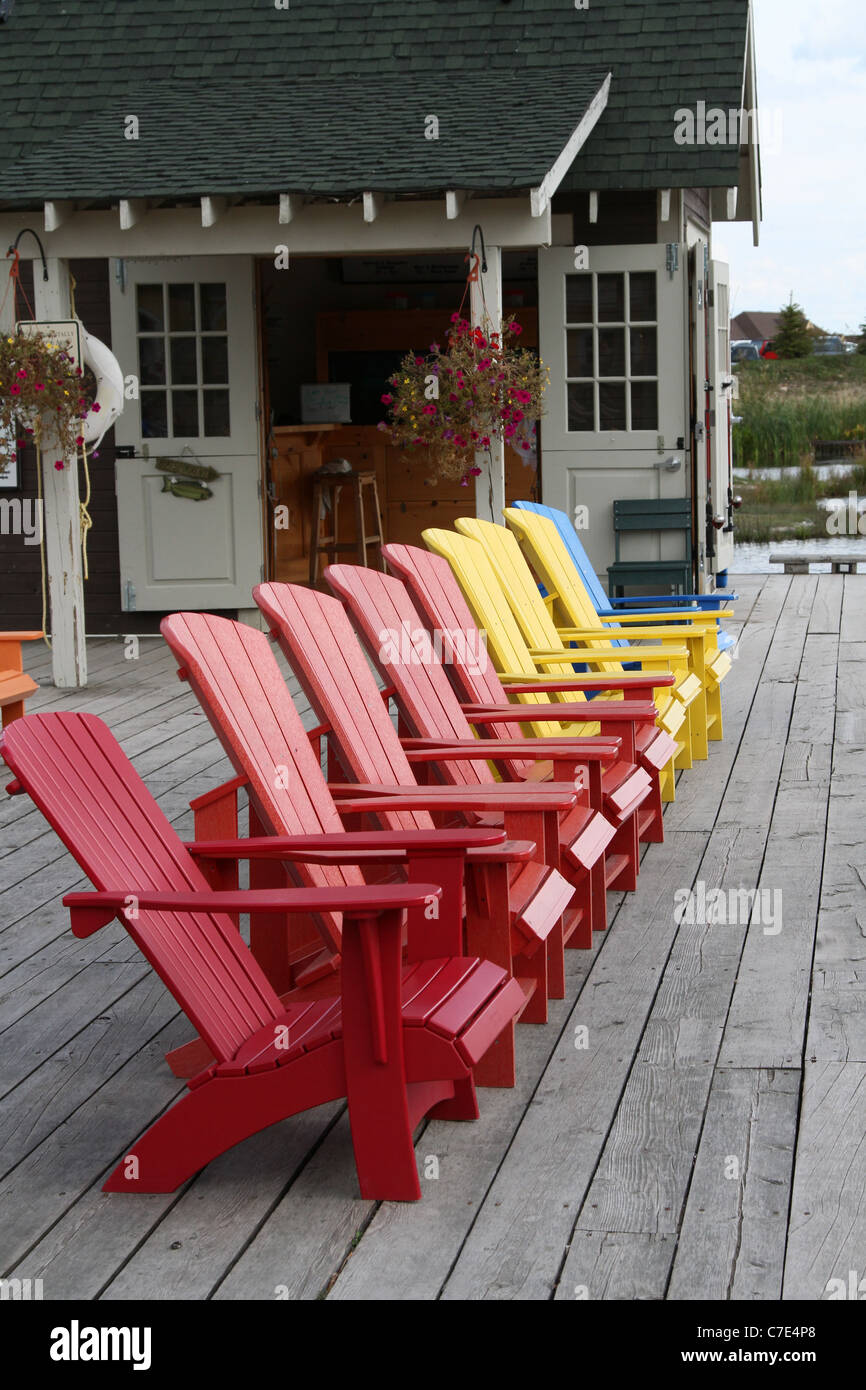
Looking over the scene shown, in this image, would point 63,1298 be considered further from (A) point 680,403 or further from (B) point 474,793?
(A) point 680,403

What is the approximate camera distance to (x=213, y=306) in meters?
10.4

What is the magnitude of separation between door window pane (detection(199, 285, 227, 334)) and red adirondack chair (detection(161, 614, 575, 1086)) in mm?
7112

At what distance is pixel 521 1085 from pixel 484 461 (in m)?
5.42

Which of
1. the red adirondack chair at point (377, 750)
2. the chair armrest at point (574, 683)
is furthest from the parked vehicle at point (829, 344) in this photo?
the red adirondack chair at point (377, 750)

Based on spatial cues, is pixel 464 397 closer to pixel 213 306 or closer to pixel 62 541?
pixel 62 541

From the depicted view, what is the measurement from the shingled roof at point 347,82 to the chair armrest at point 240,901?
255 inches

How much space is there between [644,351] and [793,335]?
35.0 metres

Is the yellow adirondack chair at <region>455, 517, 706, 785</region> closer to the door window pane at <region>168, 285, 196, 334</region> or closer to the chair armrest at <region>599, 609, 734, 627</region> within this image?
the chair armrest at <region>599, 609, 734, 627</region>

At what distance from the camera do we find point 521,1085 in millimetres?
3328

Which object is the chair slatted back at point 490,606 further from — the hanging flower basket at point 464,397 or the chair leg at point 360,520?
the chair leg at point 360,520

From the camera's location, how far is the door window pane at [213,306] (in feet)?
34.1

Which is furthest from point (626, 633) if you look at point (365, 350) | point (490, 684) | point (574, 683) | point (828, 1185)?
point (365, 350)

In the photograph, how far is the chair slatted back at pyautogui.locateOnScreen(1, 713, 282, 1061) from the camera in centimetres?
290
